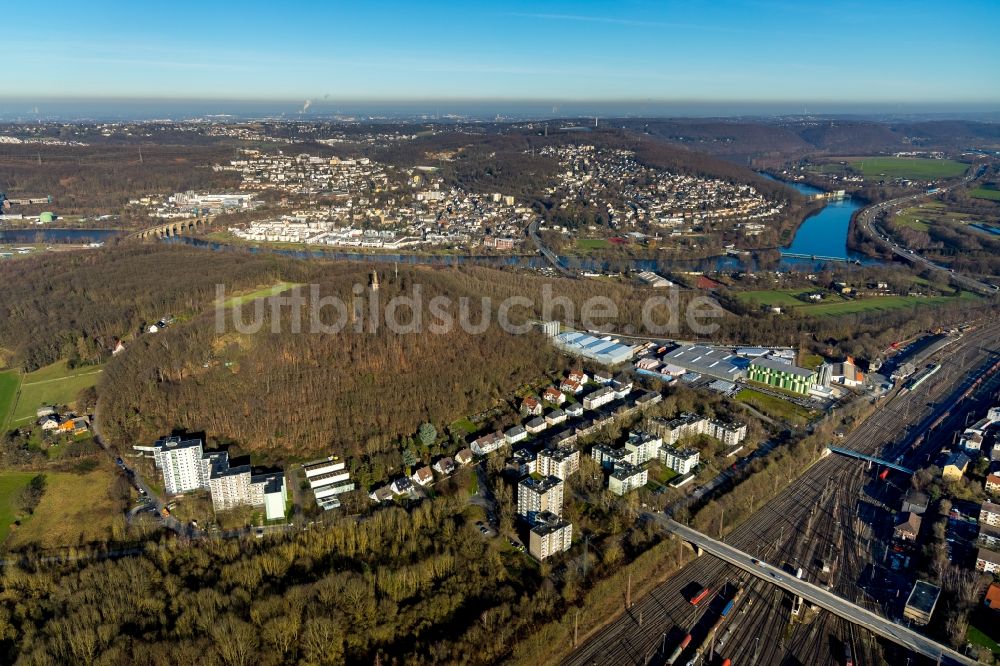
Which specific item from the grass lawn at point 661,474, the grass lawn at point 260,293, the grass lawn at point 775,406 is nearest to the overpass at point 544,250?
the grass lawn at point 260,293

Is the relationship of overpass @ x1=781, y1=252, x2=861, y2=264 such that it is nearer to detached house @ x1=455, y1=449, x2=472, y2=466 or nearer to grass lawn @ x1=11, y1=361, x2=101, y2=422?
detached house @ x1=455, y1=449, x2=472, y2=466

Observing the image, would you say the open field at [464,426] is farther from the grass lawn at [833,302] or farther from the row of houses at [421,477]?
the grass lawn at [833,302]

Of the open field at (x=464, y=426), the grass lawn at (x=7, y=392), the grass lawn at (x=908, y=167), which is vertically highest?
the grass lawn at (x=908, y=167)

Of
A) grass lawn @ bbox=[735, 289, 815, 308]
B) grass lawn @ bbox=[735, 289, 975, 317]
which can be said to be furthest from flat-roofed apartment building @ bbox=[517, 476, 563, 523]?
grass lawn @ bbox=[735, 289, 815, 308]

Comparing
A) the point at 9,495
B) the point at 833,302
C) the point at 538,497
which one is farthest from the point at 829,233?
the point at 9,495

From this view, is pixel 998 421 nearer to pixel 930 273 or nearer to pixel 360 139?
pixel 930 273

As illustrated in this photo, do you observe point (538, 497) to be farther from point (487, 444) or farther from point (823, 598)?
point (823, 598)
